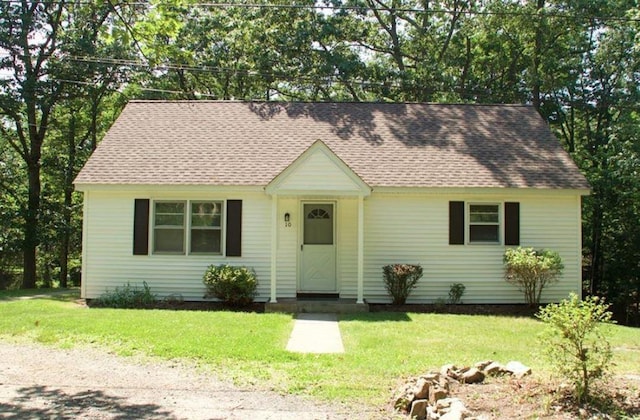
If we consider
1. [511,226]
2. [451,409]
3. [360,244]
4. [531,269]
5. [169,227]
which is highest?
[511,226]

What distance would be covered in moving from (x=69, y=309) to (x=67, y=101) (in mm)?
13855

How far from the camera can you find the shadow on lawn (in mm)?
5395

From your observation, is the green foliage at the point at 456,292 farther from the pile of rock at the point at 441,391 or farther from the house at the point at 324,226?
the pile of rock at the point at 441,391

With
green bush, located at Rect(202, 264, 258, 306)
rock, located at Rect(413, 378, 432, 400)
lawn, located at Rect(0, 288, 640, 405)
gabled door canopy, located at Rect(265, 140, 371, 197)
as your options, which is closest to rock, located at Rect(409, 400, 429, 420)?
rock, located at Rect(413, 378, 432, 400)

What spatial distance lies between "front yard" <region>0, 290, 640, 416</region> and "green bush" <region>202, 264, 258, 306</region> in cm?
117

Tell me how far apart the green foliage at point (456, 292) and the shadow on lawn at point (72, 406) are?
30.9 ft

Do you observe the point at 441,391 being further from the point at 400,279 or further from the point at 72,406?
the point at 400,279

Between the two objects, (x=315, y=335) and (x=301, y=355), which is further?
(x=315, y=335)

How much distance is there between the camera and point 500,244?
13.9 metres

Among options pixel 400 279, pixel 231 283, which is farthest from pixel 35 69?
pixel 400 279

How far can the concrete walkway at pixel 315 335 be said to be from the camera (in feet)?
28.1

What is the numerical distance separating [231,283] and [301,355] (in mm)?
5233

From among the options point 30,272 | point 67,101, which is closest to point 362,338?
point 30,272

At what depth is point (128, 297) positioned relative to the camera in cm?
1333
